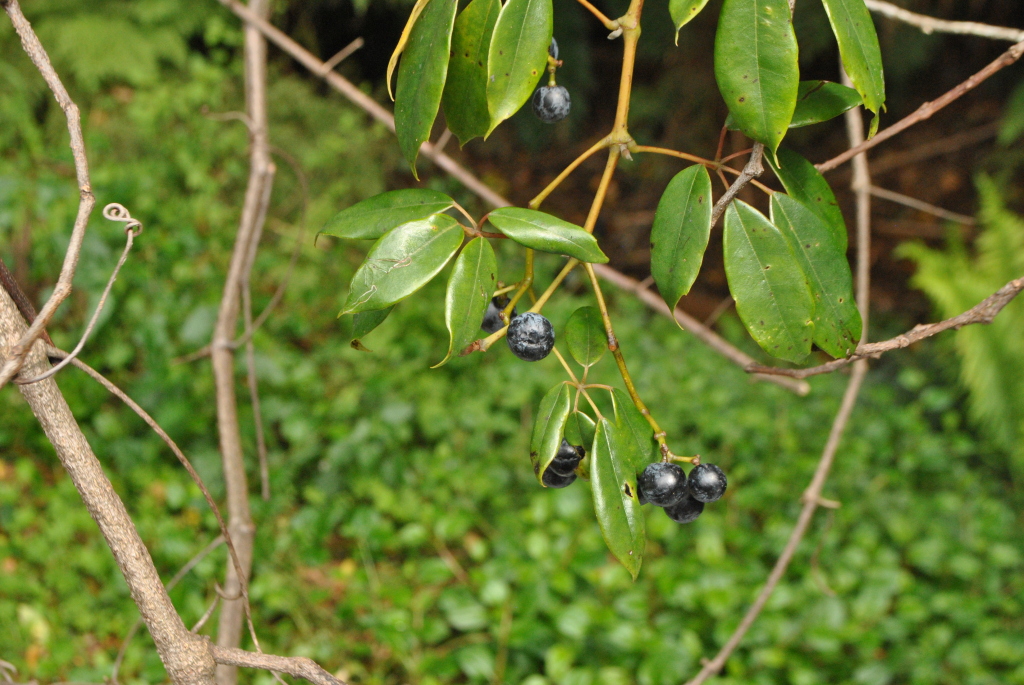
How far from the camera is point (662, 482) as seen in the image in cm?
56

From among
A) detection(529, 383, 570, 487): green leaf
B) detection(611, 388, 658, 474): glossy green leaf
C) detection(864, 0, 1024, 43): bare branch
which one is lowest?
detection(529, 383, 570, 487): green leaf

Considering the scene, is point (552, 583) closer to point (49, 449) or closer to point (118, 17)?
point (49, 449)

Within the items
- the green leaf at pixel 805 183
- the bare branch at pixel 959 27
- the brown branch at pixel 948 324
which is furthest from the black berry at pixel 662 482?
the bare branch at pixel 959 27

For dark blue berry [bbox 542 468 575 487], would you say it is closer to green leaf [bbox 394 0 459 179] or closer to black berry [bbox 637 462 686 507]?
black berry [bbox 637 462 686 507]

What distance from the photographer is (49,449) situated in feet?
6.44

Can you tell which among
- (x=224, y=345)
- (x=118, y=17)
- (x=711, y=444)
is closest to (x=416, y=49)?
(x=224, y=345)

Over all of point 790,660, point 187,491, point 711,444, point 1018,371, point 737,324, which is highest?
point 737,324

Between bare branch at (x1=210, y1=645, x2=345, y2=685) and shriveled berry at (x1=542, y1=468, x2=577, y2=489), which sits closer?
bare branch at (x1=210, y1=645, x2=345, y2=685)

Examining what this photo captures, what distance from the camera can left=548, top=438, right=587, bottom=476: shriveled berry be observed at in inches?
22.8

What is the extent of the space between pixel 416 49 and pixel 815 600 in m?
1.62

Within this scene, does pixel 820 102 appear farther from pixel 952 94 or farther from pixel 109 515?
pixel 109 515

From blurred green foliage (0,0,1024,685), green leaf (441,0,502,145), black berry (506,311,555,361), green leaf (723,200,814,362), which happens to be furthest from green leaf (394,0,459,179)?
blurred green foliage (0,0,1024,685)

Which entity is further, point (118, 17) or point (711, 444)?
point (118, 17)

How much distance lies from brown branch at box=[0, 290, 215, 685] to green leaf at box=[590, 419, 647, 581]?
27cm
